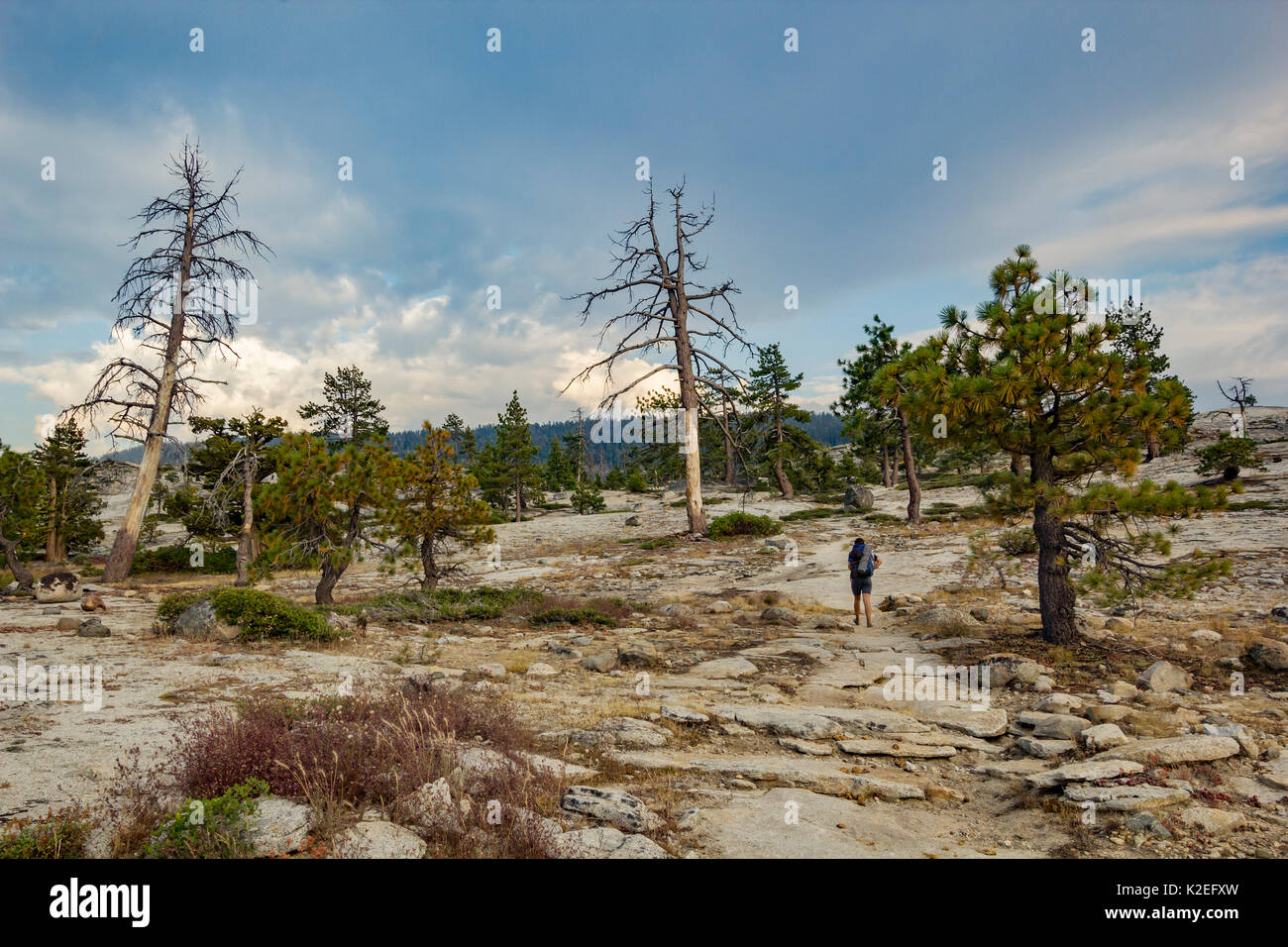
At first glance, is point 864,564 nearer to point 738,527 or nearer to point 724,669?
point 724,669

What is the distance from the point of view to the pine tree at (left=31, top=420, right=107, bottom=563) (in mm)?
33875

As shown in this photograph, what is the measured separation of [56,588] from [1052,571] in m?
25.0

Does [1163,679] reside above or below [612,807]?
below

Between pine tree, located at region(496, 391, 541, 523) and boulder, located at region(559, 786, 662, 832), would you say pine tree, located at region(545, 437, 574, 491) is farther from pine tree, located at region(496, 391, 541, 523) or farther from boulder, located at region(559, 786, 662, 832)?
boulder, located at region(559, 786, 662, 832)

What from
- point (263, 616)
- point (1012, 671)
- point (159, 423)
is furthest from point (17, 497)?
point (1012, 671)

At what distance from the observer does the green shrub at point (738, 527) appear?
1136 inches

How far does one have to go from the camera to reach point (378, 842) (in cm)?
405

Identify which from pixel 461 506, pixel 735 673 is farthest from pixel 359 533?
pixel 735 673

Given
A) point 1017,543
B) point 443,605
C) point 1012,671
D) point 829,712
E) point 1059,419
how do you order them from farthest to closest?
point 443,605 → point 1017,543 → point 1059,419 → point 1012,671 → point 829,712

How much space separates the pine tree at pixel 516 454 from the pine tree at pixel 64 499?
3061cm

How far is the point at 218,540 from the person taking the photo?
33062 millimetres

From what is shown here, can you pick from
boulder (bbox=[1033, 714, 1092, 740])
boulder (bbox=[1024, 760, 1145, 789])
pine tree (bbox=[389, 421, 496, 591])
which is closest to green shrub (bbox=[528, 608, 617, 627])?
pine tree (bbox=[389, 421, 496, 591])

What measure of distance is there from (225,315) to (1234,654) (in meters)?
31.7

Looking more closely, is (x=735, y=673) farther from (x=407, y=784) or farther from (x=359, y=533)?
(x=359, y=533)
